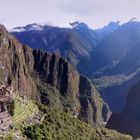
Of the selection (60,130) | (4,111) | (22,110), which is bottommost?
(60,130)

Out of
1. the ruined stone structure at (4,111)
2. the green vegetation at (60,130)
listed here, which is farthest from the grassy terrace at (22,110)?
the ruined stone structure at (4,111)

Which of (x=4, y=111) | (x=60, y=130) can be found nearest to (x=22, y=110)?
(x=60, y=130)

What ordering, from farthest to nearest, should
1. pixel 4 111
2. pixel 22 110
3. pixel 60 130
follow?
pixel 60 130 < pixel 22 110 < pixel 4 111

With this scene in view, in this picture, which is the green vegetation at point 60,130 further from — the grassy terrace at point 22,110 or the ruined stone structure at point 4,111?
the ruined stone structure at point 4,111

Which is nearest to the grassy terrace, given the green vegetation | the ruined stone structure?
the green vegetation

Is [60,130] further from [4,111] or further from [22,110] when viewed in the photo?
[4,111]

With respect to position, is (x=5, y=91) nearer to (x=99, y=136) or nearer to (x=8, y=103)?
(x=8, y=103)
